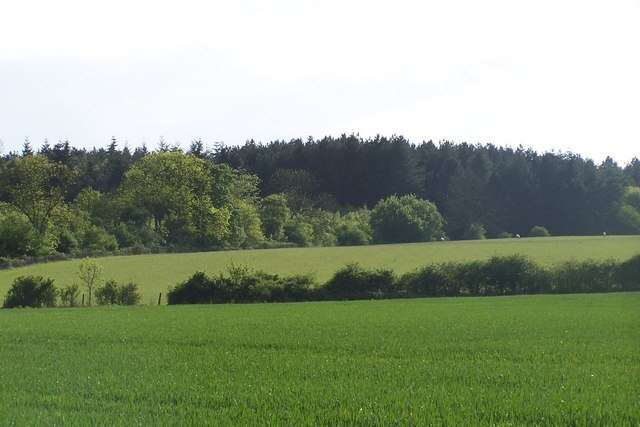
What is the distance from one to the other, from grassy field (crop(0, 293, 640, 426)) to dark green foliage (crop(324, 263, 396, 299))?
28682 mm

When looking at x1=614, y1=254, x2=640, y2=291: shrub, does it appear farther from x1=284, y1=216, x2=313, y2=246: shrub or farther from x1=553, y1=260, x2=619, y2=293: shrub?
x1=284, y1=216, x2=313, y2=246: shrub

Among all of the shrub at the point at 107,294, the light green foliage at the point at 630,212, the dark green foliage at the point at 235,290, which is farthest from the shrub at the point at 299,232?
the shrub at the point at 107,294

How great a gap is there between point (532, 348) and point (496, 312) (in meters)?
18.5

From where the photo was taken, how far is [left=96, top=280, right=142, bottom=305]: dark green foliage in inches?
2430

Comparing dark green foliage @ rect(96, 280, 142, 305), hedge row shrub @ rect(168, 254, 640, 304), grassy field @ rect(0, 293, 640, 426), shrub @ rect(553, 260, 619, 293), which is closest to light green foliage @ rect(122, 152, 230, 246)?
dark green foliage @ rect(96, 280, 142, 305)

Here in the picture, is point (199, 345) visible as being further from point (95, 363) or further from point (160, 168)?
point (160, 168)

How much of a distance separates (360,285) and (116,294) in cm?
2006

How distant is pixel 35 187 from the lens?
96438 millimetres

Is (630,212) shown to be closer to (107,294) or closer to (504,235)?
(504,235)

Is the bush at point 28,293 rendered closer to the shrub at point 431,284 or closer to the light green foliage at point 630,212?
the shrub at point 431,284

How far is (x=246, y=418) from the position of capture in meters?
12.9

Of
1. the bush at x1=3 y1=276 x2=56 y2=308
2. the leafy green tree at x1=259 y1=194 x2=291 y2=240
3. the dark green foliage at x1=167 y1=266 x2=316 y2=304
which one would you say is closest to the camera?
the bush at x1=3 y1=276 x2=56 y2=308

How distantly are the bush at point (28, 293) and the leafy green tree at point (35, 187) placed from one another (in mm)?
33692

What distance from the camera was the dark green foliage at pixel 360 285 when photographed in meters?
64.3
